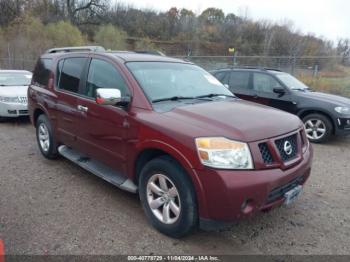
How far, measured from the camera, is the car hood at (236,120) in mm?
2760

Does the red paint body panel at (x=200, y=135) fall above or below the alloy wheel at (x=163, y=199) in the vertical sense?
above

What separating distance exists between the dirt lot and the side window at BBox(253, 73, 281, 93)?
327 cm

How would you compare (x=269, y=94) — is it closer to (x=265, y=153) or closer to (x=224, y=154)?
(x=265, y=153)

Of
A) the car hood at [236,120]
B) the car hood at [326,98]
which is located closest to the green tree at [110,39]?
the car hood at [326,98]

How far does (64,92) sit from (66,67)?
1.38ft

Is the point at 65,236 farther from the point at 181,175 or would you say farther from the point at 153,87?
the point at 153,87

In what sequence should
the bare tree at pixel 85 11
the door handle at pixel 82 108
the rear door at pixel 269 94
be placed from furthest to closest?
the bare tree at pixel 85 11
the rear door at pixel 269 94
the door handle at pixel 82 108

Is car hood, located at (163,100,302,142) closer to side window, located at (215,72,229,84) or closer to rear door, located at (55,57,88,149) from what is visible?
rear door, located at (55,57,88,149)

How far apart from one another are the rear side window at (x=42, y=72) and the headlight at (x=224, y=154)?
137 inches

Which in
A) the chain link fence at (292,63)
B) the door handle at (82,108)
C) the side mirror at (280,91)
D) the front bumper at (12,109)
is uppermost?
the chain link fence at (292,63)

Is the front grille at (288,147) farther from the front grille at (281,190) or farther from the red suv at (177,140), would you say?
the front grille at (281,190)

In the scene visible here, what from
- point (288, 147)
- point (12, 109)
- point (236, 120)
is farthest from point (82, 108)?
point (12, 109)

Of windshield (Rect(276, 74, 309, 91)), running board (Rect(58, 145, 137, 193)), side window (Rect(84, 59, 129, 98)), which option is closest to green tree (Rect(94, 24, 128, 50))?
windshield (Rect(276, 74, 309, 91))

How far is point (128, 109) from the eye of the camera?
3.37 metres
